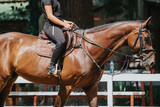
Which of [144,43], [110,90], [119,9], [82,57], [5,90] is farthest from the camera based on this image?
[119,9]

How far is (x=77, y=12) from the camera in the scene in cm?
754

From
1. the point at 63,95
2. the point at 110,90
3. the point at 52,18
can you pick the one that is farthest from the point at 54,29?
the point at 110,90

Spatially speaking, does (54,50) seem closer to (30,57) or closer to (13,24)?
(30,57)

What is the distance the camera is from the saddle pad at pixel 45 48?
4520mm

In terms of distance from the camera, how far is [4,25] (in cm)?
1046

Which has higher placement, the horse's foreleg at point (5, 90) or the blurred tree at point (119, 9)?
the blurred tree at point (119, 9)

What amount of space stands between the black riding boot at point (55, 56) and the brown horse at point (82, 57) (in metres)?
0.15

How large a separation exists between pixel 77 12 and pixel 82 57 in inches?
132

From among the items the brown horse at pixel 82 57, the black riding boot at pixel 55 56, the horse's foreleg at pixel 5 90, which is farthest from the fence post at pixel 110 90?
the horse's foreleg at pixel 5 90

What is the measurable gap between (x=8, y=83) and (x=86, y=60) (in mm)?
1670

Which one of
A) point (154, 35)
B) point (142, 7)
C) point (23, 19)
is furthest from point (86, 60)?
point (142, 7)

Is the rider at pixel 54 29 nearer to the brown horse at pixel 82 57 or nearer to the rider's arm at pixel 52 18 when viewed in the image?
the rider's arm at pixel 52 18

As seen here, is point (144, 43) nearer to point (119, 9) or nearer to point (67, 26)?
point (67, 26)

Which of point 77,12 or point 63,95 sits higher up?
point 77,12
